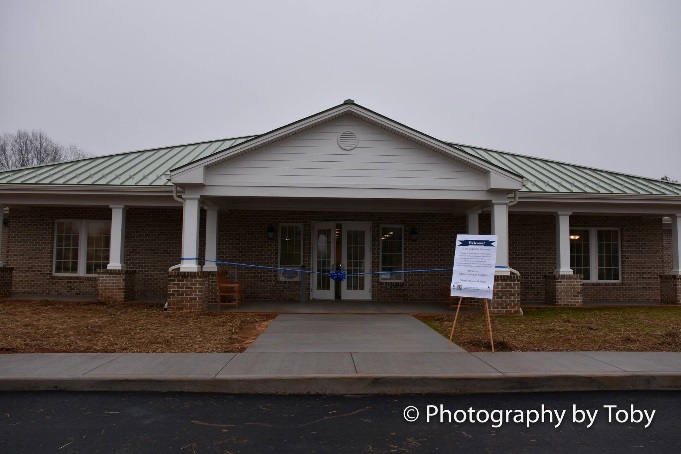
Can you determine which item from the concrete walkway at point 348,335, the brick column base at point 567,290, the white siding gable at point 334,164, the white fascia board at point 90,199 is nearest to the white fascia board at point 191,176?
the white siding gable at point 334,164

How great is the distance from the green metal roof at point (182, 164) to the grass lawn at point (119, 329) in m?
3.55

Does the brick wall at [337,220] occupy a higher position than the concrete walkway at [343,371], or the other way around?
the brick wall at [337,220]

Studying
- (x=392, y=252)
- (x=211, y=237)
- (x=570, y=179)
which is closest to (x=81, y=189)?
(x=211, y=237)

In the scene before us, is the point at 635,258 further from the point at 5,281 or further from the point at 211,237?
the point at 5,281

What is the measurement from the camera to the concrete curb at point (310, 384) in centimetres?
651

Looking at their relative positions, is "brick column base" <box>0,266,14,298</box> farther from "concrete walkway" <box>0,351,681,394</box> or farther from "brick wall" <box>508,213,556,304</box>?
"brick wall" <box>508,213,556,304</box>

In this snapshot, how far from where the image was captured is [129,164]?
17.3 m

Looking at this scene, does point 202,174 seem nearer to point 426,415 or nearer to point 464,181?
point 464,181

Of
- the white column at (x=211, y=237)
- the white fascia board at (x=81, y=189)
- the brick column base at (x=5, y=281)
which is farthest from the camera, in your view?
the brick column base at (x=5, y=281)

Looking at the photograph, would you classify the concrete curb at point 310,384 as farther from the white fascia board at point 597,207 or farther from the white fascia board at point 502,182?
the white fascia board at point 597,207

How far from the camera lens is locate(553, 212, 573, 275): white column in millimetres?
15234

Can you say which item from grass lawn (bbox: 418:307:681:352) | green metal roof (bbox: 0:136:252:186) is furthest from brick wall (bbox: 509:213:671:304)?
green metal roof (bbox: 0:136:252:186)

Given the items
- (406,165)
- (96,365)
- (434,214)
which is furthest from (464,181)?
(96,365)

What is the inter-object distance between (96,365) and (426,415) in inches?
174
